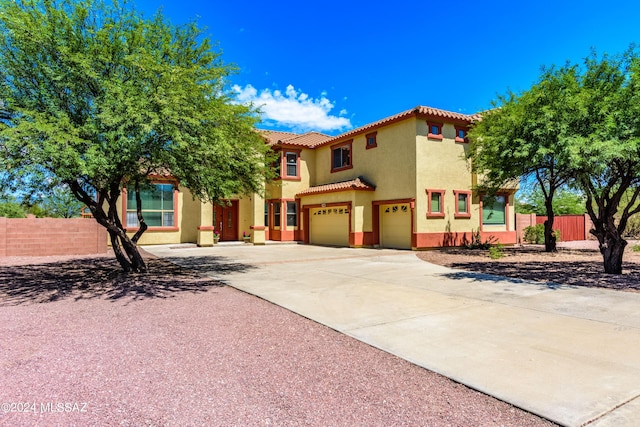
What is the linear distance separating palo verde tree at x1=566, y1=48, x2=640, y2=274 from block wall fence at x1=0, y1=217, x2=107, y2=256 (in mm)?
20088

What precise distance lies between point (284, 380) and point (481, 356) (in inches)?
98.4

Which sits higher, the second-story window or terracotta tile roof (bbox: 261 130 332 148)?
terracotta tile roof (bbox: 261 130 332 148)

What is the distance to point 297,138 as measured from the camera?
2795cm

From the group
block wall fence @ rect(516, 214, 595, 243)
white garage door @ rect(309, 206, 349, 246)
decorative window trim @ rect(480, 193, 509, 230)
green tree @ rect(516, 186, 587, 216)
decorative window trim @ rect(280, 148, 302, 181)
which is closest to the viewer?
decorative window trim @ rect(480, 193, 509, 230)

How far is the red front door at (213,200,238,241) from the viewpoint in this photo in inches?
1050

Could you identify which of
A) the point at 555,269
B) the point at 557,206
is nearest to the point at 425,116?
the point at 555,269

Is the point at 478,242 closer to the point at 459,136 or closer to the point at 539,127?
the point at 459,136

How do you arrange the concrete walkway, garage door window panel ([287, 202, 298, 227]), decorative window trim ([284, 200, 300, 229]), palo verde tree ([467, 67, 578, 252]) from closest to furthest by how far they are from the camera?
the concrete walkway < palo verde tree ([467, 67, 578, 252]) < decorative window trim ([284, 200, 300, 229]) < garage door window panel ([287, 202, 298, 227])

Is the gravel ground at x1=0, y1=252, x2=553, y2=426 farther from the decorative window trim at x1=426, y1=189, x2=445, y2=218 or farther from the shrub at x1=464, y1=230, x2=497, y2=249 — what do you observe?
the shrub at x1=464, y1=230, x2=497, y2=249

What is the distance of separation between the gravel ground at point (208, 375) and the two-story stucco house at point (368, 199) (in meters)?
13.5

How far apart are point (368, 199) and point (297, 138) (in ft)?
26.4

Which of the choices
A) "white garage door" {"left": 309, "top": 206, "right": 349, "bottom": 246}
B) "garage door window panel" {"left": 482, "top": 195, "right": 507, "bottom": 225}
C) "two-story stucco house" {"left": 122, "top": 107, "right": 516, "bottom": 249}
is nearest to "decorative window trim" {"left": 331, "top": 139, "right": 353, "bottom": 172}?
"two-story stucco house" {"left": 122, "top": 107, "right": 516, "bottom": 249}

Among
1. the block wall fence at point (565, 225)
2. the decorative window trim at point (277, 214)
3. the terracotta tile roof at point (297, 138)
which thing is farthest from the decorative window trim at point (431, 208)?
the decorative window trim at point (277, 214)

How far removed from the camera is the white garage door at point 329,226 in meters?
23.8
